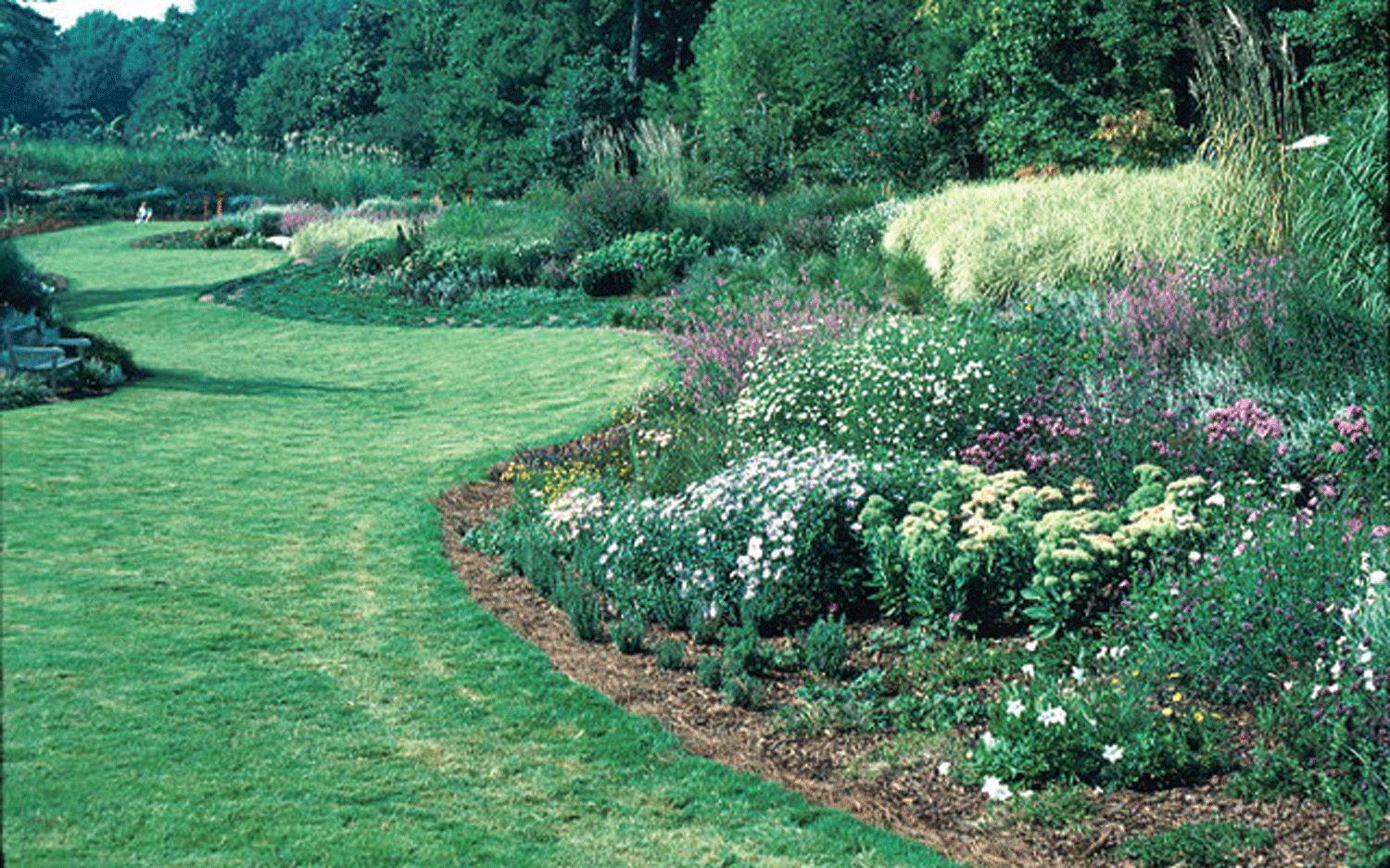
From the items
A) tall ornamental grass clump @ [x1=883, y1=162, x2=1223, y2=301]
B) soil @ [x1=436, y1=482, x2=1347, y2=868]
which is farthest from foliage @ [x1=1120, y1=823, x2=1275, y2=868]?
tall ornamental grass clump @ [x1=883, y1=162, x2=1223, y2=301]

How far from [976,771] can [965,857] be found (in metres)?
0.56

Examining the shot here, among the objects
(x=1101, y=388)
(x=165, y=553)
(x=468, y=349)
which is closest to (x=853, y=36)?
(x=468, y=349)

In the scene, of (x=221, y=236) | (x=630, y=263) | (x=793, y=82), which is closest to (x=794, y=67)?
(x=793, y=82)

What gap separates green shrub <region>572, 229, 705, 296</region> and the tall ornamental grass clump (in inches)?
199

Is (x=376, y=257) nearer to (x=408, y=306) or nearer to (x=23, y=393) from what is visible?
(x=408, y=306)

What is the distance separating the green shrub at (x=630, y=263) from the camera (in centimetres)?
1744

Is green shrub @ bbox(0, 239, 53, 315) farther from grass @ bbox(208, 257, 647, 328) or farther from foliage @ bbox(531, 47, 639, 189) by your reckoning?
foliage @ bbox(531, 47, 639, 189)

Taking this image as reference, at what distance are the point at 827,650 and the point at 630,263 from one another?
12596 mm

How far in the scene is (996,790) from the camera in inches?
173

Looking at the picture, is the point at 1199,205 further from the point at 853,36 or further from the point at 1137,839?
the point at 853,36

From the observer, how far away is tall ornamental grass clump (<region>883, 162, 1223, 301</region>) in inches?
430

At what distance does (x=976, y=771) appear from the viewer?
15.2ft

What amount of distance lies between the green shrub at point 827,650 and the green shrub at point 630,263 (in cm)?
1198

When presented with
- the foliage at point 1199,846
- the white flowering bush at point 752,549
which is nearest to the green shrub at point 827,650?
the white flowering bush at point 752,549
